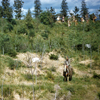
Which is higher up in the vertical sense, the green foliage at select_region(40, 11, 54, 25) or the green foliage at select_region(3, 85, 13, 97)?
the green foliage at select_region(40, 11, 54, 25)

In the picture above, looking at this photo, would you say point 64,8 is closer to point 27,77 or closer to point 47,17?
point 47,17

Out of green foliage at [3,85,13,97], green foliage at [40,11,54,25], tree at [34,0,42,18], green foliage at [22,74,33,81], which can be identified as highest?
tree at [34,0,42,18]

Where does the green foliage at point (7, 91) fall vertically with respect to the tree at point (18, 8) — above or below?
below

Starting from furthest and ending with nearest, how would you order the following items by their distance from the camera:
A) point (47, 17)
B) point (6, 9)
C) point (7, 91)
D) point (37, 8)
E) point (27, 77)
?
1. point (37, 8)
2. point (47, 17)
3. point (6, 9)
4. point (27, 77)
5. point (7, 91)

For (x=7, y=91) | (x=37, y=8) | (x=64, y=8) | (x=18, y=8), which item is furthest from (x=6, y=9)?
(x=7, y=91)

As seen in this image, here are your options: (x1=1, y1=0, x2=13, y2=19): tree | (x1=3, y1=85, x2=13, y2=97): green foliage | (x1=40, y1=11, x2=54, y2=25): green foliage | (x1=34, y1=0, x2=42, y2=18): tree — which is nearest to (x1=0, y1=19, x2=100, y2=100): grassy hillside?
(x1=3, y1=85, x2=13, y2=97): green foliage

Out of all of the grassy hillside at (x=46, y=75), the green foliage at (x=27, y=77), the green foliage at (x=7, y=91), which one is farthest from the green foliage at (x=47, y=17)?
the green foliage at (x=7, y=91)

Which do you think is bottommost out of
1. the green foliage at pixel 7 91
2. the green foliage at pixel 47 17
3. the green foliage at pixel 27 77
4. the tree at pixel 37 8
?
the green foliage at pixel 7 91

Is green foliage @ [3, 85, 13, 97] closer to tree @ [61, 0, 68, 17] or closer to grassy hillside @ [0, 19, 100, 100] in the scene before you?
grassy hillside @ [0, 19, 100, 100]

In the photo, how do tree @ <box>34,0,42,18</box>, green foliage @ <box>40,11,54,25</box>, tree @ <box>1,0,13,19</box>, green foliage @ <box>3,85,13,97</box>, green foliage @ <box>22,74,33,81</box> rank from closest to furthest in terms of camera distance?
green foliage @ <box>3,85,13,97</box> → green foliage @ <box>22,74,33,81</box> → tree @ <box>1,0,13,19</box> → green foliage @ <box>40,11,54,25</box> → tree @ <box>34,0,42,18</box>

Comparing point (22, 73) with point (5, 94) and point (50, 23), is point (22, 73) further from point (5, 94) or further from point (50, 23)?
point (50, 23)

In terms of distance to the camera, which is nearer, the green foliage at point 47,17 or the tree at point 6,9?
the tree at point 6,9

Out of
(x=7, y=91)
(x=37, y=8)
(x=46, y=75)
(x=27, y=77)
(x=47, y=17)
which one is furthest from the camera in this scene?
(x=37, y=8)

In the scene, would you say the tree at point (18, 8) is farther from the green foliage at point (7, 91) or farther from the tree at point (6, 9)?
the green foliage at point (7, 91)
